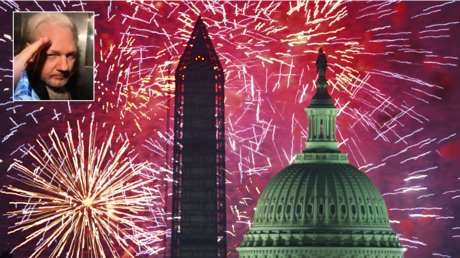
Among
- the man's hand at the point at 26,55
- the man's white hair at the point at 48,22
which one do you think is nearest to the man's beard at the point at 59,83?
the man's hand at the point at 26,55

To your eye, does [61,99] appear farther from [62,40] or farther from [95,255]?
[95,255]

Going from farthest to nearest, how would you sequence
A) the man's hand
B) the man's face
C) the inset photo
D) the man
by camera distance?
the man's hand < the inset photo < the man < the man's face

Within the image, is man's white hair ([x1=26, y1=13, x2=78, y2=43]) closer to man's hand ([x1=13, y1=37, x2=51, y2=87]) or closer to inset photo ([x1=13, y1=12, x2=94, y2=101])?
inset photo ([x1=13, y1=12, x2=94, y2=101])

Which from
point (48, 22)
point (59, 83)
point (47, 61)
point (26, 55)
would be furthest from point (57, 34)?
point (59, 83)

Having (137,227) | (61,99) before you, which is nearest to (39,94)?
(61,99)

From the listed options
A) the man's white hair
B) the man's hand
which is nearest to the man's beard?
the man's hand

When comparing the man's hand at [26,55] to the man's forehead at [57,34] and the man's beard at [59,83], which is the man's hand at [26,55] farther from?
the man's beard at [59,83]
